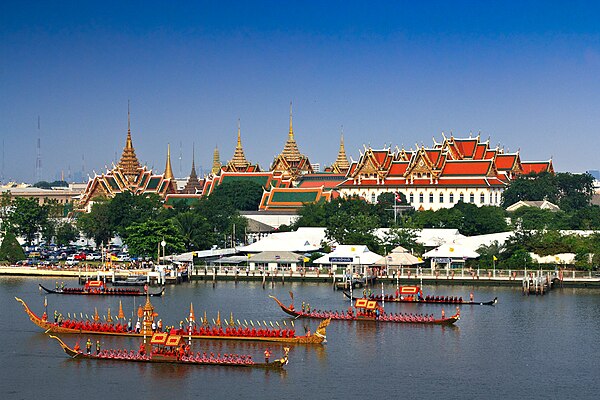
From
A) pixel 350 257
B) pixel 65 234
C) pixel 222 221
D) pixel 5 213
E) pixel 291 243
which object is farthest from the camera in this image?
pixel 5 213

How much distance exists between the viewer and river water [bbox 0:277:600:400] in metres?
39.1

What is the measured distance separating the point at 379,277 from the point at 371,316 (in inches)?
664

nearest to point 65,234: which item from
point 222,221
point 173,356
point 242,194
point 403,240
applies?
point 222,221

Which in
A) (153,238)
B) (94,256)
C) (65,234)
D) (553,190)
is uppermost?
(553,190)

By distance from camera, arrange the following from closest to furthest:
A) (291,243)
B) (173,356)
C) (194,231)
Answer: (173,356), (291,243), (194,231)

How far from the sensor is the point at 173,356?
140 feet

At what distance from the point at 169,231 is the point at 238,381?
3590cm

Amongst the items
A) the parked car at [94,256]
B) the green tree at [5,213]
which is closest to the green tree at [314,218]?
the parked car at [94,256]

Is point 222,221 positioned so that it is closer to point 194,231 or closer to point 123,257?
point 123,257

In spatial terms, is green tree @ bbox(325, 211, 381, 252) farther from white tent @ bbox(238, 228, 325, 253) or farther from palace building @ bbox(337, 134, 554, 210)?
palace building @ bbox(337, 134, 554, 210)

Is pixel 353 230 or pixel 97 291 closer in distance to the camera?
pixel 97 291

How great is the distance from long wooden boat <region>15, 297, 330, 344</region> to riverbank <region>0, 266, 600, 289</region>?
60.8 ft

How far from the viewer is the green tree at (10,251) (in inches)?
3130

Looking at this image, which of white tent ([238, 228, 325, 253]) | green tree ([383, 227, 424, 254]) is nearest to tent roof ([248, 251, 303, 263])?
white tent ([238, 228, 325, 253])
